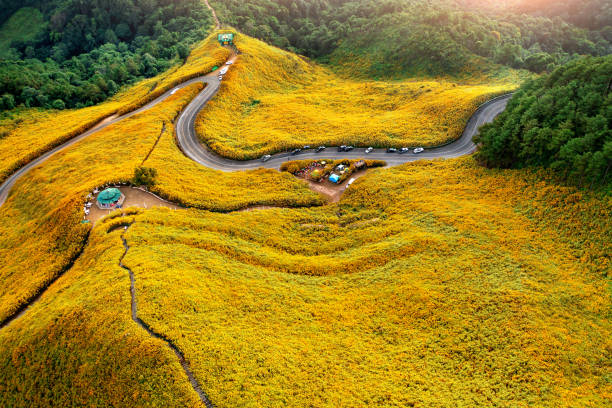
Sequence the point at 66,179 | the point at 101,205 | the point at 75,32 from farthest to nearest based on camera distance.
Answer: the point at 75,32
the point at 66,179
the point at 101,205

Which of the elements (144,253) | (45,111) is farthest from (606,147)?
(45,111)

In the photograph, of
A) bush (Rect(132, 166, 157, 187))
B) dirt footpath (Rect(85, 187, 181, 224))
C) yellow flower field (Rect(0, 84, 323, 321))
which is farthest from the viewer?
bush (Rect(132, 166, 157, 187))

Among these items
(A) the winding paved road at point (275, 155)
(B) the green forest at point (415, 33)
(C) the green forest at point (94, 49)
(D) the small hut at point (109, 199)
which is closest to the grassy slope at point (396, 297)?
(D) the small hut at point (109, 199)

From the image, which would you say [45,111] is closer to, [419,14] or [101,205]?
[101,205]

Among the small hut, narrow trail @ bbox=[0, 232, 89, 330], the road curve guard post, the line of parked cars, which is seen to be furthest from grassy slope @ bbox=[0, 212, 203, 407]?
the road curve guard post

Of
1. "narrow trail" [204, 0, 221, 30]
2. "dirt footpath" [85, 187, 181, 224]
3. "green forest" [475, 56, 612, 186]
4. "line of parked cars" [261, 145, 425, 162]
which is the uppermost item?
"narrow trail" [204, 0, 221, 30]

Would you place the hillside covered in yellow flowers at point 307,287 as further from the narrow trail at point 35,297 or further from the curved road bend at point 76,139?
the curved road bend at point 76,139

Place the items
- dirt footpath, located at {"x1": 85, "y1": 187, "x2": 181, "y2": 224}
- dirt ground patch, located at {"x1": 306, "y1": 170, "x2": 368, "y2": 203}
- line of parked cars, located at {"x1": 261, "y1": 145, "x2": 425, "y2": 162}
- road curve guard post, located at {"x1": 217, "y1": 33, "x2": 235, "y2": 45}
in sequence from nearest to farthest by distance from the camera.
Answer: dirt footpath, located at {"x1": 85, "y1": 187, "x2": 181, "y2": 224} → dirt ground patch, located at {"x1": 306, "y1": 170, "x2": 368, "y2": 203} → line of parked cars, located at {"x1": 261, "y1": 145, "x2": 425, "y2": 162} → road curve guard post, located at {"x1": 217, "y1": 33, "x2": 235, "y2": 45}

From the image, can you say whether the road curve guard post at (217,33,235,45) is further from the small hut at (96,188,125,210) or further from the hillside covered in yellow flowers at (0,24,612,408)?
the small hut at (96,188,125,210)
